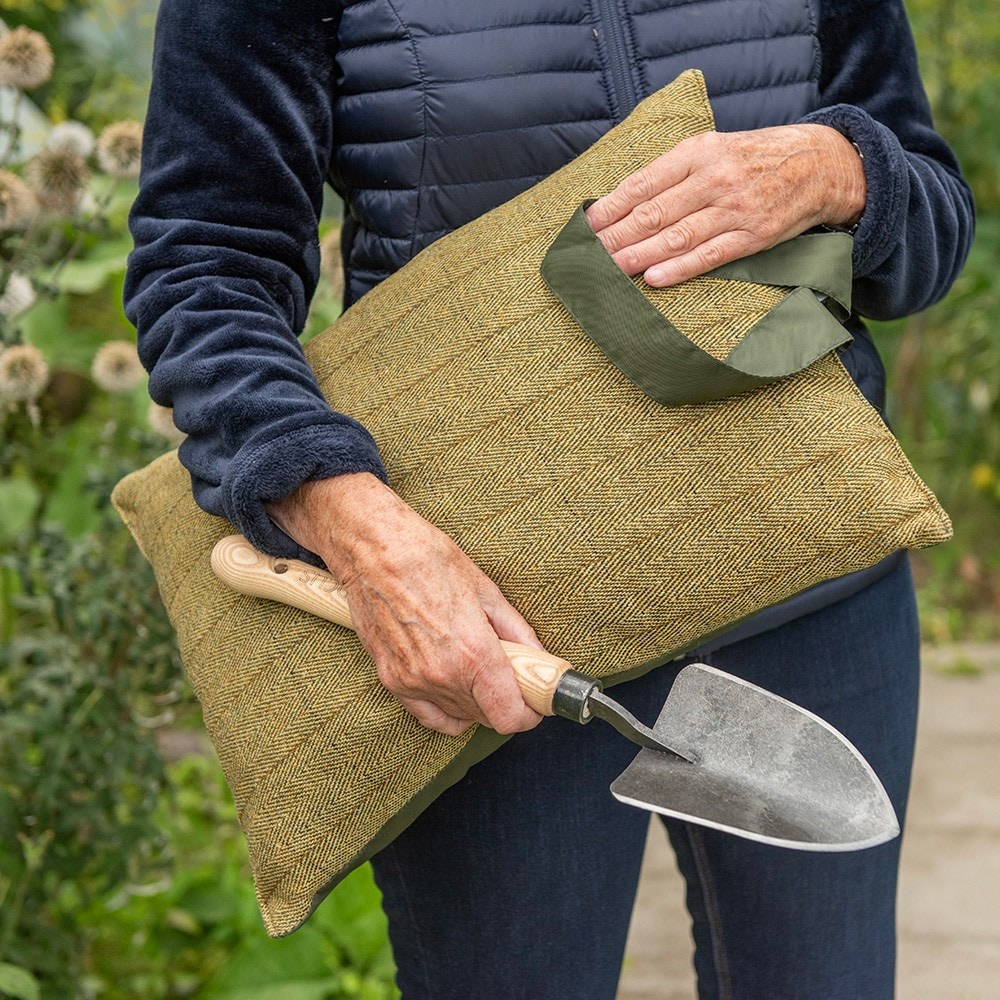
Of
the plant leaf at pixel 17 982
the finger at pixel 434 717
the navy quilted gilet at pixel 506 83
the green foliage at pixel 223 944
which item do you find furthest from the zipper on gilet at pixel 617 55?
the green foliage at pixel 223 944

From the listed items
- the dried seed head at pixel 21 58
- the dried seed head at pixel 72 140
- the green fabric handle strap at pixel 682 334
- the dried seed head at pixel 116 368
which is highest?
the dried seed head at pixel 21 58

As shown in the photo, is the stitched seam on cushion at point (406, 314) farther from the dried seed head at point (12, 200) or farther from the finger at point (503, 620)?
the dried seed head at point (12, 200)

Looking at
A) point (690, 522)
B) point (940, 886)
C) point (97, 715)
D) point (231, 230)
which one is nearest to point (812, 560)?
point (690, 522)

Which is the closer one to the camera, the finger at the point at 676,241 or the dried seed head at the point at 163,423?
the finger at the point at 676,241

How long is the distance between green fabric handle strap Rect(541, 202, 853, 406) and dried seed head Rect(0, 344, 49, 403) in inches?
41.5

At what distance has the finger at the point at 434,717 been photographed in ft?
3.51

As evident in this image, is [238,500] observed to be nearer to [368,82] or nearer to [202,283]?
[202,283]

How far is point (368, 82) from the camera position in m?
1.16

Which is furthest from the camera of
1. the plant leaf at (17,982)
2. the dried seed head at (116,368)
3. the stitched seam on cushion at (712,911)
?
the dried seed head at (116,368)

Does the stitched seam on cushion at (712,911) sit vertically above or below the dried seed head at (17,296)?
below

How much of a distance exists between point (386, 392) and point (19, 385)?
92cm

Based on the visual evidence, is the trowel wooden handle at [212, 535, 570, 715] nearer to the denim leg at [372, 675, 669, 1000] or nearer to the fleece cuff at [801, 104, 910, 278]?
the denim leg at [372, 675, 669, 1000]

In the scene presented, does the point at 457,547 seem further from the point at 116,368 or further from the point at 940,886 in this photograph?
the point at 940,886

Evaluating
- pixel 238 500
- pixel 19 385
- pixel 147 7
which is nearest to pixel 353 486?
pixel 238 500
